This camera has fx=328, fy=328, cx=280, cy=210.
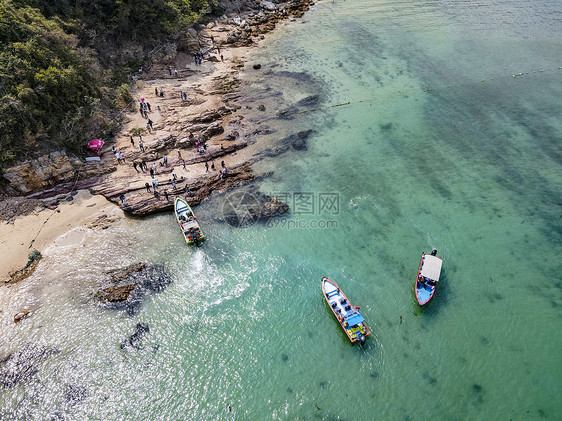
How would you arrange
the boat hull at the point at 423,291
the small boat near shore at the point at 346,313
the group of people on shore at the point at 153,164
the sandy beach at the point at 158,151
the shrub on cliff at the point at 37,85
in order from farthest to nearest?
the group of people on shore at the point at 153,164, the shrub on cliff at the point at 37,85, the sandy beach at the point at 158,151, the boat hull at the point at 423,291, the small boat near shore at the point at 346,313

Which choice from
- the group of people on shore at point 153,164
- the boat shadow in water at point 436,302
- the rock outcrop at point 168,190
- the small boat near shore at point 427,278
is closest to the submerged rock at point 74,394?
the rock outcrop at point 168,190

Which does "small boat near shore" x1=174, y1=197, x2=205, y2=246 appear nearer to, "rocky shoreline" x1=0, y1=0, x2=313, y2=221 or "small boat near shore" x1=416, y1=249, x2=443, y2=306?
"rocky shoreline" x1=0, y1=0, x2=313, y2=221

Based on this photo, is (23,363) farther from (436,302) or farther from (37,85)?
(436,302)

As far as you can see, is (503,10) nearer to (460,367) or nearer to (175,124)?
(175,124)

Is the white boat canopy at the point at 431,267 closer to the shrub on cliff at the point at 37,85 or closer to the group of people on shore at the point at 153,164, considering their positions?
the group of people on shore at the point at 153,164

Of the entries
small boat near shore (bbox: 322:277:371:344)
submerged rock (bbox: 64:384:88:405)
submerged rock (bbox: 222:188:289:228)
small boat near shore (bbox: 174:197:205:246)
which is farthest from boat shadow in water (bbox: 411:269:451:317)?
submerged rock (bbox: 64:384:88:405)

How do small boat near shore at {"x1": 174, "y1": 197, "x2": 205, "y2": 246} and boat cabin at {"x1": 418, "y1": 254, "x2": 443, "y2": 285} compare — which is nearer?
boat cabin at {"x1": 418, "y1": 254, "x2": 443, "y2": 285}
